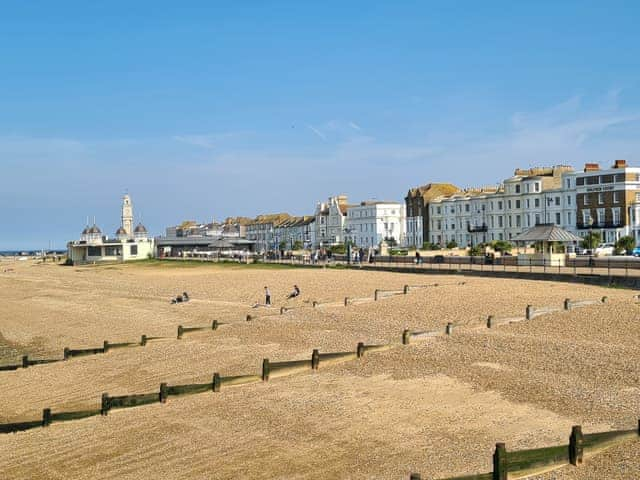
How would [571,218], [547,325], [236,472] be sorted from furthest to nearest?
1. [571,218]
2. [547,325]
3. [236,472]

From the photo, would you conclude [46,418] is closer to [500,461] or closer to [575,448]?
[500,461]

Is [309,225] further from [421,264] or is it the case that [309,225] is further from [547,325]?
Answer: [547,325]

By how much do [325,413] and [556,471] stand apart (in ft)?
15.5

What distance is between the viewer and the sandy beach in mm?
11000

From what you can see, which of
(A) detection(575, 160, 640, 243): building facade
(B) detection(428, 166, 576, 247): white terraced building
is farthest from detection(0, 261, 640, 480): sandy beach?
(B) detection(428, 166, 576, 247): white terraced building

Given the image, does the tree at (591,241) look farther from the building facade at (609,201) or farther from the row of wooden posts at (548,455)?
the row of wooden posts at (548,455)

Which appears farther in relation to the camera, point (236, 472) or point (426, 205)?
point (426, 205)

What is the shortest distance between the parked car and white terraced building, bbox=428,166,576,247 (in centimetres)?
840

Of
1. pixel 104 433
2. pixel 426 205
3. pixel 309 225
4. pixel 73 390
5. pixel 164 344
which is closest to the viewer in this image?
pixel 104 433

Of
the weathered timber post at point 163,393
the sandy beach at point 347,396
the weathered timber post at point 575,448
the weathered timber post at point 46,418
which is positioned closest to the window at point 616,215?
the sandy beach at point 347,396

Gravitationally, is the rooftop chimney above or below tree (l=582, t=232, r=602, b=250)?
above

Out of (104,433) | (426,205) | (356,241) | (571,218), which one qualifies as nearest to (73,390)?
(104,433)

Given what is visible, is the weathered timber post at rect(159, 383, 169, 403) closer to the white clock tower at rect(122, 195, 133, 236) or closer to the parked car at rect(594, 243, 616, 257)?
the parked car at rect(594, 243, 616, 257)

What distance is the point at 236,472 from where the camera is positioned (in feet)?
34.8
